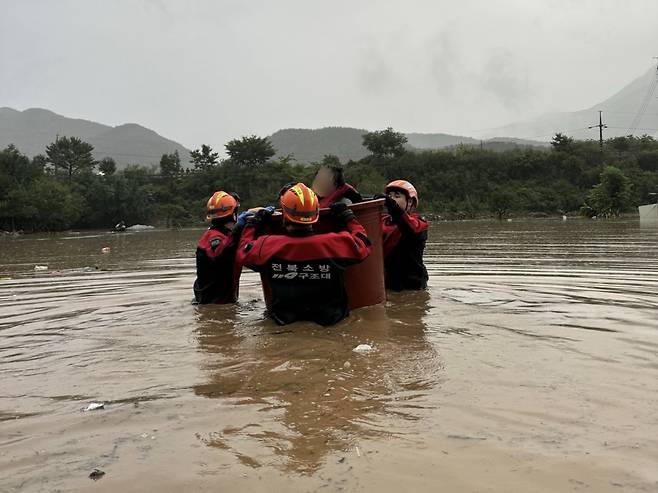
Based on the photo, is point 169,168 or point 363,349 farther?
point 169,168

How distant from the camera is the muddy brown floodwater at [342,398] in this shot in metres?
2.08

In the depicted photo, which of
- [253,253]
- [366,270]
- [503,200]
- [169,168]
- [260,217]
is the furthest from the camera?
[169,168]

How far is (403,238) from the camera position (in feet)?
20.5

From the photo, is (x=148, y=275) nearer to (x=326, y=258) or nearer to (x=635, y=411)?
(x=326, y=258)

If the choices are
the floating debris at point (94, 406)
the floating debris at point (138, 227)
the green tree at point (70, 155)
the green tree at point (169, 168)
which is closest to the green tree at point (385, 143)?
the green tree at point (169, 168)

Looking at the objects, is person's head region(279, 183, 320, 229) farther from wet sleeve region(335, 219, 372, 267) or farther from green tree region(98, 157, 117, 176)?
green tree region(98, 157, 117, 176)

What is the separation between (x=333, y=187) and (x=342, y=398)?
2946 mm

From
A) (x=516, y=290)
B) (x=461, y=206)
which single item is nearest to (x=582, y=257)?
(x=516, y=290)

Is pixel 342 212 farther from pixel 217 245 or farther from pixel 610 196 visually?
pixel 610 196

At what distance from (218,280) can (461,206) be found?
44.1 meters

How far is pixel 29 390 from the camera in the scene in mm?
3230

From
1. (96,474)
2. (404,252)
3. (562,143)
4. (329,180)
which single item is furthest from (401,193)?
(562,143)

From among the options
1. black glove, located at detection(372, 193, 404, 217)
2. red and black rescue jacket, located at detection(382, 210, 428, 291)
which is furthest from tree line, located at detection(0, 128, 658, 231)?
black glove, located at detection(372, 193, 404, 217)

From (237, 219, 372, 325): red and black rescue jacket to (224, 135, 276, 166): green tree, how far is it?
54415mm
